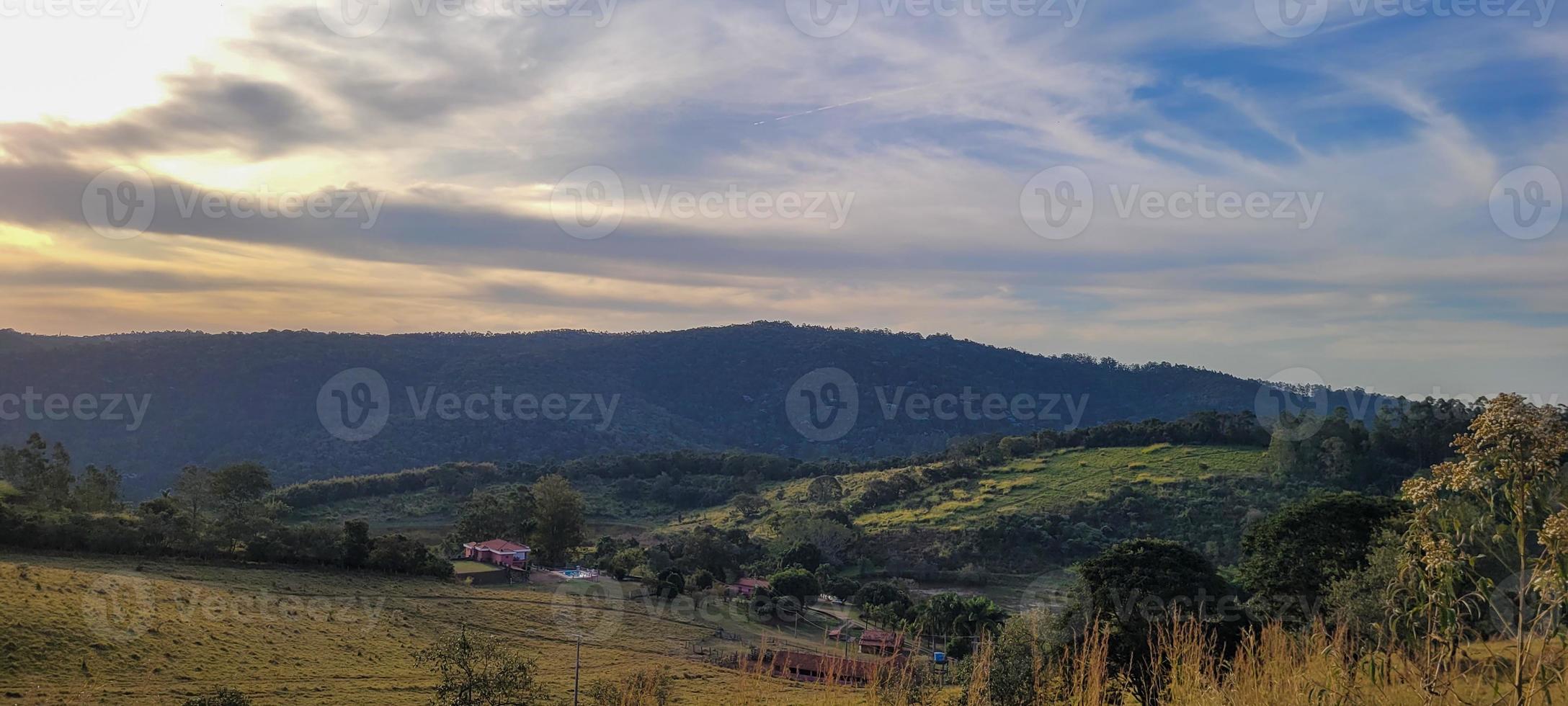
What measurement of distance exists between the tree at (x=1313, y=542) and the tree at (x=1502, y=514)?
1100 inches

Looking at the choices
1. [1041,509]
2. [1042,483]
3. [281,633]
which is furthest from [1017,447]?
[281,633]

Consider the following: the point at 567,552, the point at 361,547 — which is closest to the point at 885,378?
the point at 567,552

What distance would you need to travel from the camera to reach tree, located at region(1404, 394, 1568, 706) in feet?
10.0

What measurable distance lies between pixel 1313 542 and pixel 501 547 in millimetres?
45684

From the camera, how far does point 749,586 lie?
53.1 metres

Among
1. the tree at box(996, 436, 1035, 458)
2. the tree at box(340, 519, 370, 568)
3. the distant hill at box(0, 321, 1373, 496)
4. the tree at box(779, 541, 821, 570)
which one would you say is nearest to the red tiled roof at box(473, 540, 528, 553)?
the tree at box(340, 519, 370, 568)

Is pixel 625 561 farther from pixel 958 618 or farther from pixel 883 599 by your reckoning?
pixel 958 618

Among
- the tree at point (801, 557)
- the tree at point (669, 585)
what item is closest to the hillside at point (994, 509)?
the tree at point (801, 557)

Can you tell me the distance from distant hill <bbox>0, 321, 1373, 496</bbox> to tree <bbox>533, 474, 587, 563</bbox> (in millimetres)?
62323

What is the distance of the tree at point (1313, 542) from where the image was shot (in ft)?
94.3

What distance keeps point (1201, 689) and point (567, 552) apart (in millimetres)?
61424

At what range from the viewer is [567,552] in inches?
2457

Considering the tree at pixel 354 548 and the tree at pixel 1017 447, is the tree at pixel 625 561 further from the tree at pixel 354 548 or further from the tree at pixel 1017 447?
the tree at pixel 1017 447

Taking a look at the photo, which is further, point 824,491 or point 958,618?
point 824,491
